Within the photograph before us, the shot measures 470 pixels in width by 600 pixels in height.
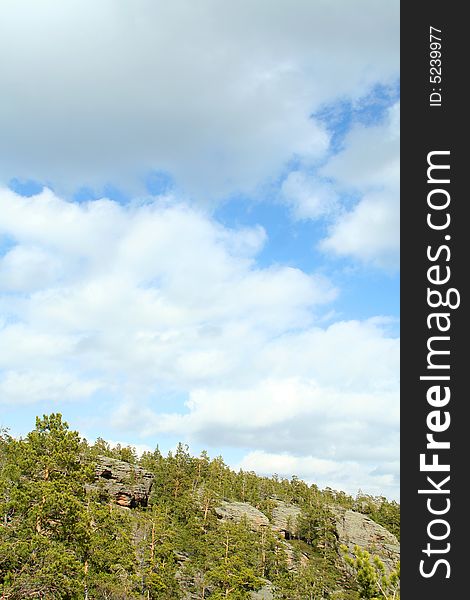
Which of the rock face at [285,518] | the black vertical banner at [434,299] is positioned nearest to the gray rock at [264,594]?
the rock face at [285,518]

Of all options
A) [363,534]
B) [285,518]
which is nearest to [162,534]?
[285,518]

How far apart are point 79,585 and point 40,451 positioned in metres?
7.35

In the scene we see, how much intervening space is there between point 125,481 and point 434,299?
77.1 meters

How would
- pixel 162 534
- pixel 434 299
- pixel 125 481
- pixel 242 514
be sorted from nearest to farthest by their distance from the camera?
pixel 434 299
pixel 162 534
pixel 125 481
pixel 242 514

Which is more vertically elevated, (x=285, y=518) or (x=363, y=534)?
(x=285, y=518)

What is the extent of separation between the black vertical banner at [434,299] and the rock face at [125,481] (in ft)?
236

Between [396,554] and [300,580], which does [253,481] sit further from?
[300,580]

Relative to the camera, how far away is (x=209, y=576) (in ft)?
Result: 165

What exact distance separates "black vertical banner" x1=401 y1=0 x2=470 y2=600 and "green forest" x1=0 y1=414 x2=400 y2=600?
391 inches

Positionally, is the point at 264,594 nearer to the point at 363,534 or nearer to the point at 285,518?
the point at 285,518

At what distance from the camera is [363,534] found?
9569 cm

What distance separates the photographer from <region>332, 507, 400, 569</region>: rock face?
302 feet

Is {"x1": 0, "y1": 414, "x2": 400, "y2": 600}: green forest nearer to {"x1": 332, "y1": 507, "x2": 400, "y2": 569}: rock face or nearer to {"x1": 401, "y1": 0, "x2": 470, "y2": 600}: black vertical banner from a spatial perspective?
{"x1": 332, "y1": 507, "x2": 400, "y2": 569}: rock face

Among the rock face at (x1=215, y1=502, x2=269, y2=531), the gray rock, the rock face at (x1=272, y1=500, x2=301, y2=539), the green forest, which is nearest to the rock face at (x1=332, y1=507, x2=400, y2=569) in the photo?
the green forest
